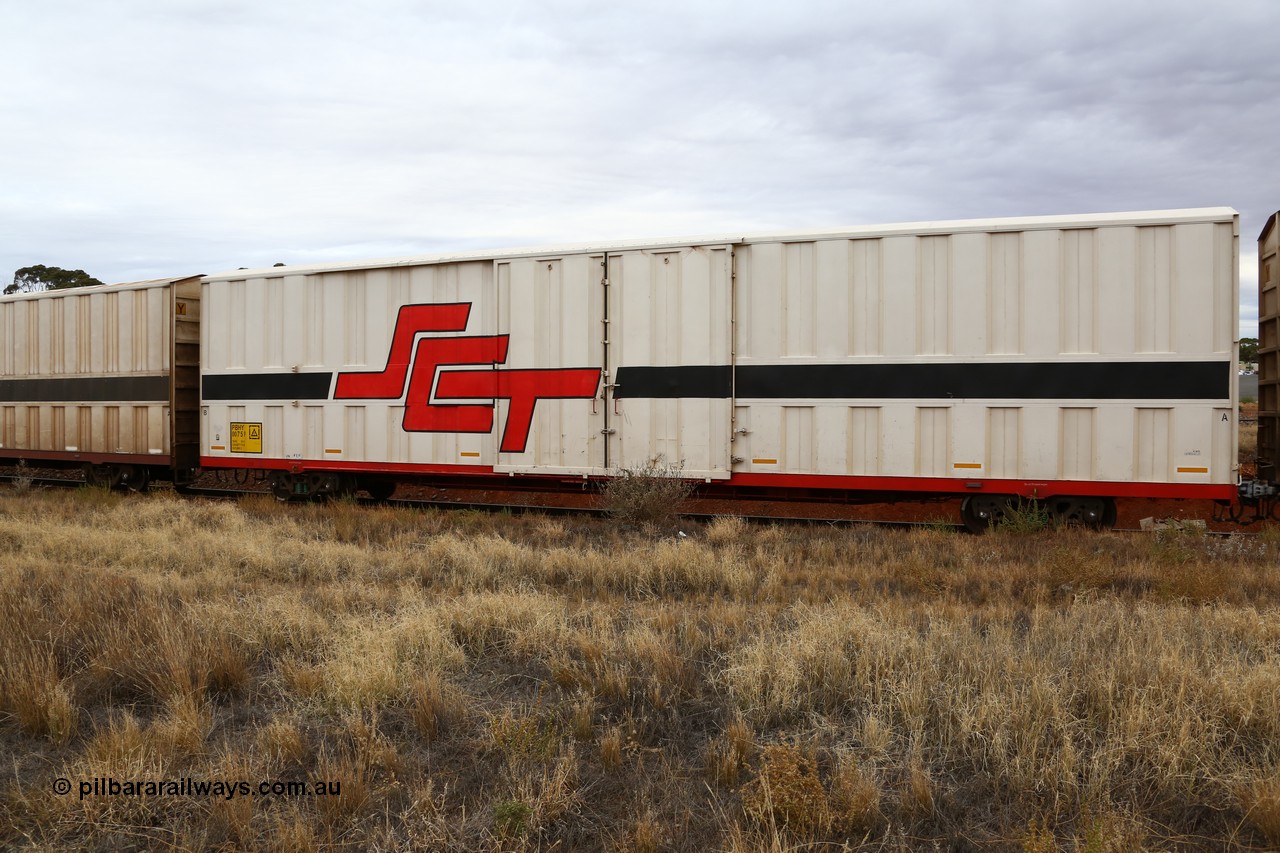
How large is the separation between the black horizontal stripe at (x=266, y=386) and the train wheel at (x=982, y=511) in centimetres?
906

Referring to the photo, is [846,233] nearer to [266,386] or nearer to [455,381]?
[455,381]

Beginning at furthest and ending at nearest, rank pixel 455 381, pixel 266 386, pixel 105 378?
pixel 105 378
pixel 266 386
pixel 455 381

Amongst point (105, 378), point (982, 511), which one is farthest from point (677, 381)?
point (105, 378)

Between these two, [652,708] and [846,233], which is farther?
[846,233]

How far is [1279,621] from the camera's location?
5648 millimetres

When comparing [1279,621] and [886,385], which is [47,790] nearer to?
[1279,621]

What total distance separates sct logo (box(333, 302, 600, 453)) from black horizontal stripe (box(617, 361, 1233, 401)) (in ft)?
4.02

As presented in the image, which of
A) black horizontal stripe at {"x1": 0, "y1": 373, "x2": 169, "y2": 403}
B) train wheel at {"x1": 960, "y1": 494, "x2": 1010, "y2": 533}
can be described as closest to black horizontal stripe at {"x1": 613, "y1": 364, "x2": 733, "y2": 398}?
train wheel at {"x1": 960, "y1": 494, "x2": 1010, "y2": 533}

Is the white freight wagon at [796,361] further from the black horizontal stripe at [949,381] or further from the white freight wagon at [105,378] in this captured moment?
the white freight wagon at [105,378]

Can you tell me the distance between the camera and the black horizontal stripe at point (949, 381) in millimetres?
9453

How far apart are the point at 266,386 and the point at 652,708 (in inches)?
433

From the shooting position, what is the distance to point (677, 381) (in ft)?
36.6

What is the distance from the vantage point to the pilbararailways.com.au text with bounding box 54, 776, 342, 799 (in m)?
3.44

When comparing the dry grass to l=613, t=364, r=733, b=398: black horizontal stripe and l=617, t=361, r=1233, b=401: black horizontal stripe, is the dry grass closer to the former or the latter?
l=617, t=361, r=1233, b=401: black horizontal stripe
